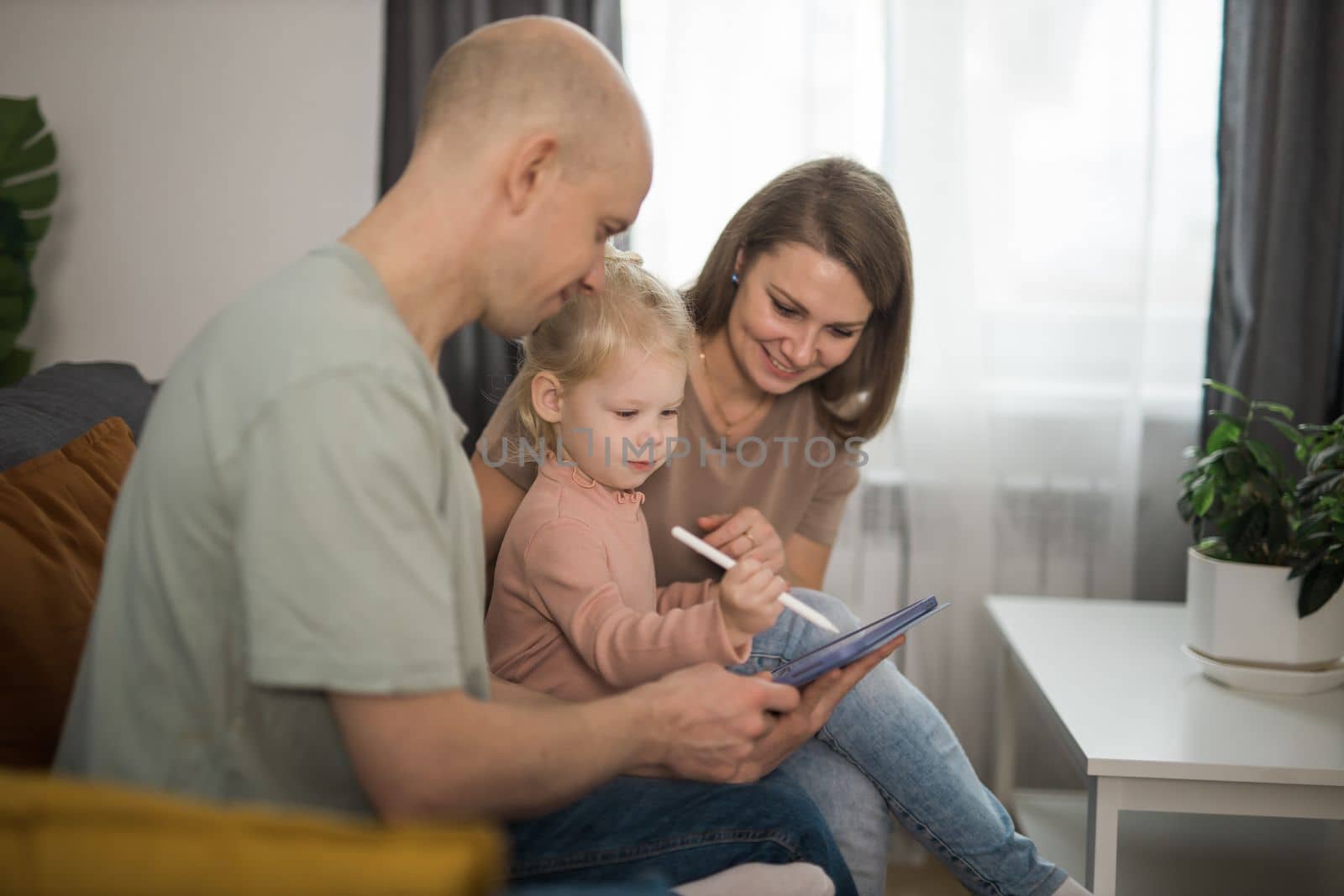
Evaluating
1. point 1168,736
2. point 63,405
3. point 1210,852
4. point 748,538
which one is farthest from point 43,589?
point 1210,852

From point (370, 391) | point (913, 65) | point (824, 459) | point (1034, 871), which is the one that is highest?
point (913, 65)

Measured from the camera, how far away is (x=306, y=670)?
80 cm

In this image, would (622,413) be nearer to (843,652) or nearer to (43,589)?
(843,652)

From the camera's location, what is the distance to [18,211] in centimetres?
236

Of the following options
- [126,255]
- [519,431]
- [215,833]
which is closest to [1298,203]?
[519,431]

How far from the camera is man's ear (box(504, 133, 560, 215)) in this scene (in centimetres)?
100

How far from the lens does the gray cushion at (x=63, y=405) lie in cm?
140

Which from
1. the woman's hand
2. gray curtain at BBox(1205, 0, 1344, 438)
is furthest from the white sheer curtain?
the woman's hand

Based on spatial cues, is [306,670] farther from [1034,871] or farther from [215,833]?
[1034,871]

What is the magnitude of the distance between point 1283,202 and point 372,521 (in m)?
2.20

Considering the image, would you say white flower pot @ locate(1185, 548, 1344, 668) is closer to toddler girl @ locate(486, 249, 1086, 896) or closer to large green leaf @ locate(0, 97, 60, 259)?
toddler girl @ locate(486, 249, 1086, 896)

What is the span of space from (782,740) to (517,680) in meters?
0.39

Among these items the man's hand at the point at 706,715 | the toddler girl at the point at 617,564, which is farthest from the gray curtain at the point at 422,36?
the man's hand at the point at 706,715

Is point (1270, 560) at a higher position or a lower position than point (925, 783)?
higher
